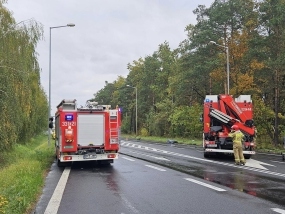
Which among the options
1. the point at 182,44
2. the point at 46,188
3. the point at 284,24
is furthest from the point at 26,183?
the point at 182,44

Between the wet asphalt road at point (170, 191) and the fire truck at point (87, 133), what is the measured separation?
0.73m

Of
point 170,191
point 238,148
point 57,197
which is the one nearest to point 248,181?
point 170,191

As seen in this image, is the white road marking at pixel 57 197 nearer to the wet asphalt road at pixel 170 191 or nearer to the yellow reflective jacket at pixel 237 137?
the wet asphalt road at pixel 170 191

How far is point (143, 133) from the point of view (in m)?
73.2

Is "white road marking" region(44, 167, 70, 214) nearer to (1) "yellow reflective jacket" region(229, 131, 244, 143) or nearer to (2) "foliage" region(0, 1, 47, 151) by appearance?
(2) "foliage" region(0, 1, 47, 151)

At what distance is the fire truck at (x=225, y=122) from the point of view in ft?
64.1

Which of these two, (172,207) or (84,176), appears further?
(84,176)

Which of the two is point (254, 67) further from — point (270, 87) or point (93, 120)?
point (93, 120)

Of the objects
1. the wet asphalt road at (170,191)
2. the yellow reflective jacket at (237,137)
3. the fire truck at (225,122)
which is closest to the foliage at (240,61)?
the fire truck at (225,122)

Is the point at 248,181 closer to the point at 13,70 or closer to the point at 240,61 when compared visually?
the point at 13,70

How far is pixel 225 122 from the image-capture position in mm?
19703

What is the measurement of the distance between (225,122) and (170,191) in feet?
34.5

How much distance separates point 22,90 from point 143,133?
58.9 meters

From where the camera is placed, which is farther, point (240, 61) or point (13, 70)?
point (240, 61)
